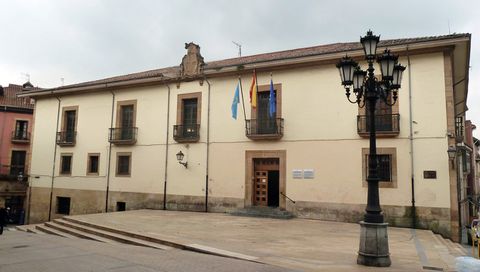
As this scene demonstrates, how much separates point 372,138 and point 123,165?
50.3 feet

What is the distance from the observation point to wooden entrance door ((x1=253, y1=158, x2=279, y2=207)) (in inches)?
634

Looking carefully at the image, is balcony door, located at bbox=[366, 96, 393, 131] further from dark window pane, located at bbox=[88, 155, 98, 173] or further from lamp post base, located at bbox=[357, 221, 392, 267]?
dark window pane, located at bbox=[88, 155, 98, 173]

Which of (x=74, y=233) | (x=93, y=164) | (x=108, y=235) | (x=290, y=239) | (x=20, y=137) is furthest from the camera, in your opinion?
(x=20, y=137)

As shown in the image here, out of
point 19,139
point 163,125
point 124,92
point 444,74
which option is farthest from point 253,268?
point 19,139

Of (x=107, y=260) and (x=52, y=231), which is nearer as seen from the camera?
Result: (x=107, y=260)

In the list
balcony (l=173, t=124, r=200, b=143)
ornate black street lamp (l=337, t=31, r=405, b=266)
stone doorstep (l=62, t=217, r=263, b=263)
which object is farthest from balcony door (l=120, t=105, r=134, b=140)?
ornate black street lamp (l=337, t=31, r=405, b=266)

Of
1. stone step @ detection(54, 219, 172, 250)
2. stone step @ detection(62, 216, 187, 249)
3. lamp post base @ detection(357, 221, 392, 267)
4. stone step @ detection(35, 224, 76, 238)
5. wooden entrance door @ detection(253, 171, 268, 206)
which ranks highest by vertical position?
wooden entrance door @ detection(253, 171, 268, 206)

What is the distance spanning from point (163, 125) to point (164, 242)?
10198 millimetres

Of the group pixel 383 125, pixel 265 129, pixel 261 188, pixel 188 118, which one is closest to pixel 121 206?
pixel 188 118

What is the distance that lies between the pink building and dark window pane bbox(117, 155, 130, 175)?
40.2 feet

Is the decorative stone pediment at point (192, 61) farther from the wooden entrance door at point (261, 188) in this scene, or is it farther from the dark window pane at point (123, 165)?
the wooden entrance door at point (261, 188)

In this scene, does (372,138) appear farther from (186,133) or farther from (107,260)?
(186,133)

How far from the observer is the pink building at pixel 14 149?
27.9 meters

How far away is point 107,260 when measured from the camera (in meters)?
7.25
